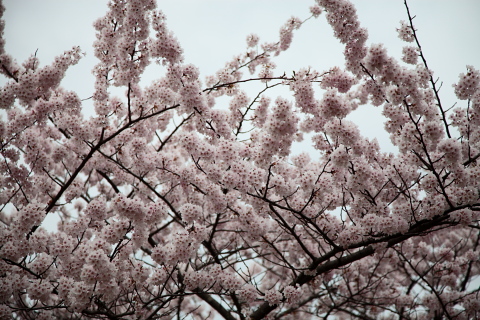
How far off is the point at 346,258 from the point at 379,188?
3.73ft

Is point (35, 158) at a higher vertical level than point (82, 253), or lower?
higher

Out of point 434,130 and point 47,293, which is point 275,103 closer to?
point 434,130

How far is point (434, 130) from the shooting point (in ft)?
14.5

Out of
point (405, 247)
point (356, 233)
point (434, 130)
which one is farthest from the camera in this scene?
point (405, 247)

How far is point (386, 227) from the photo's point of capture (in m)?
4.69

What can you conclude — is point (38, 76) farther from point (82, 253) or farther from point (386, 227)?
point (386, 227)

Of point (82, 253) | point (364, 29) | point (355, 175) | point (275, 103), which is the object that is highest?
point (364, 29)

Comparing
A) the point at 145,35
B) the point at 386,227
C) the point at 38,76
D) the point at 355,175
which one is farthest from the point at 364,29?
the point at 38,76

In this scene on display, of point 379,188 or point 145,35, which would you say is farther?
point 379,188

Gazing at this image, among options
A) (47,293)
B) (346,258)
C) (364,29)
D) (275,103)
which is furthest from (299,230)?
(47,293)

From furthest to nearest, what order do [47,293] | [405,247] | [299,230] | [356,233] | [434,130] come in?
[405,247] < [299,230] < [356,233] < [47,293] < [434,130]

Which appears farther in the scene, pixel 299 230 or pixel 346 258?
pixel 299 230

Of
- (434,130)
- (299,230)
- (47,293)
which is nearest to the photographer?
(434,130)

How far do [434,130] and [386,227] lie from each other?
51.8 inches
